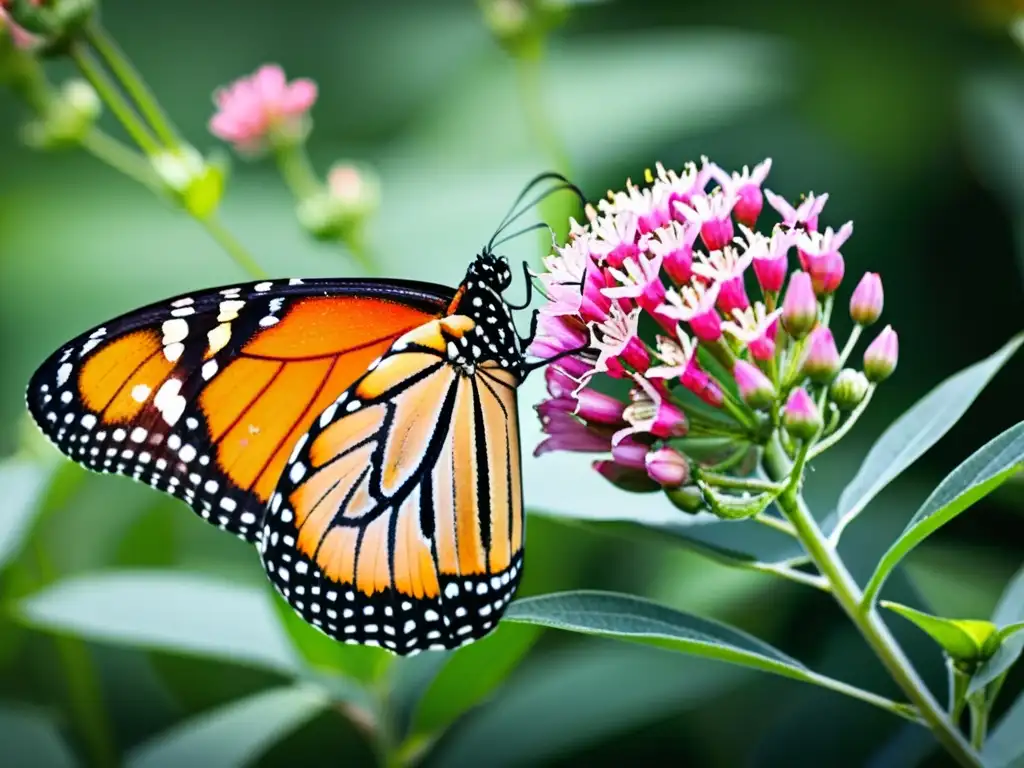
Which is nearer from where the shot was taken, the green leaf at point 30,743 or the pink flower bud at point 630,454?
the pink flower bud at point 630,454

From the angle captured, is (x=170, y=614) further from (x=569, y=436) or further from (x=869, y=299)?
(x=869, y=299)

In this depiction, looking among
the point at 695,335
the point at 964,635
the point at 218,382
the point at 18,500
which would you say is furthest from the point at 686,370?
the point at 18,500

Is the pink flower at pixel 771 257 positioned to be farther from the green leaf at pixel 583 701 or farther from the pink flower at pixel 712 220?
the green leaf at pixel 583 701

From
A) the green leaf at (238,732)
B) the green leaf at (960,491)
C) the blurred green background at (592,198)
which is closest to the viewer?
the green leaf at (960,491)

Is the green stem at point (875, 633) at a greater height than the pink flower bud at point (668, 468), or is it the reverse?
the pink flower bud at point (668, 468)

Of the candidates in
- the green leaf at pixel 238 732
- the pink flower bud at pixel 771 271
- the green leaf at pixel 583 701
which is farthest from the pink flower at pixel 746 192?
the green leaf at pixel 238 732

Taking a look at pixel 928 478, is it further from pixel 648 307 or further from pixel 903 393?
pixel 648 307

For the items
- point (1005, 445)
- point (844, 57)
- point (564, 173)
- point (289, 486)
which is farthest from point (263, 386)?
point (844, 57)
